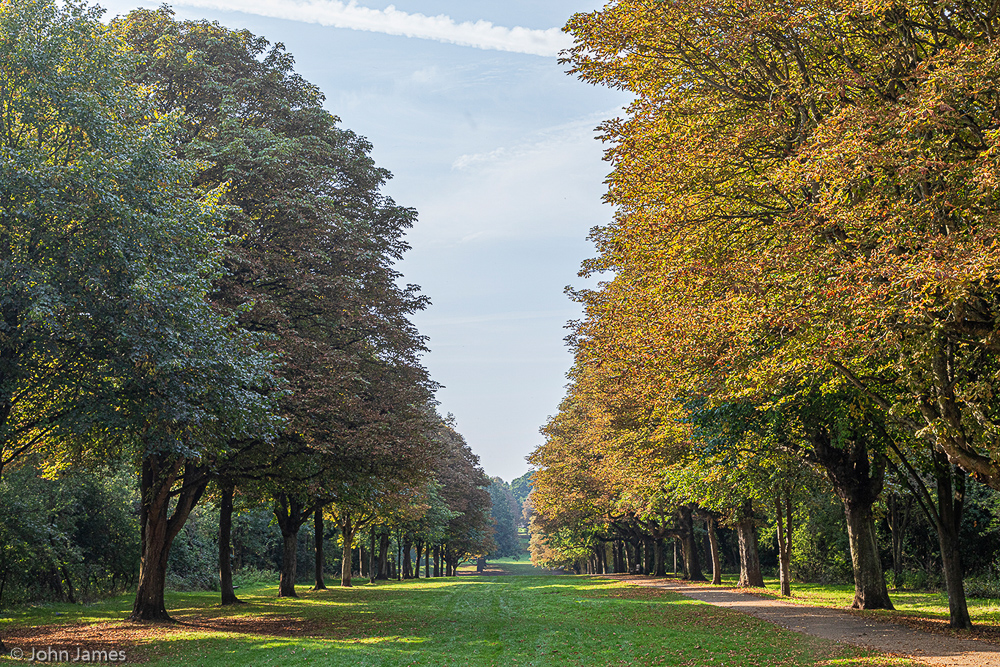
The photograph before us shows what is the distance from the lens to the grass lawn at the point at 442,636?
46.1 feet

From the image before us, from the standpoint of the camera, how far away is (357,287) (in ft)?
73.0

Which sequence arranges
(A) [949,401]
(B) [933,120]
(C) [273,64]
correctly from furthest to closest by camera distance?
(C) [273,64] → (A) [949,401] → (B) [933,120]

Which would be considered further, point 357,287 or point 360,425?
point 357,287

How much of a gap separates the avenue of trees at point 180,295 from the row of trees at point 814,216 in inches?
342

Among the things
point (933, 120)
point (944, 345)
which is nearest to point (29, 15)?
point (933, 120)

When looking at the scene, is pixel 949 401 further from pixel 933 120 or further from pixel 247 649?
pixel 247 649

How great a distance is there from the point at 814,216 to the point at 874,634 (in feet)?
33.5

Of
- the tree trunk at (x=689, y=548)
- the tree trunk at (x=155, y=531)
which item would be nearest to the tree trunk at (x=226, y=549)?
the tree trunk at (x=155, y=531)

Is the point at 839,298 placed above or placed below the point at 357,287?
below

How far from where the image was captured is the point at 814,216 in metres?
11.0

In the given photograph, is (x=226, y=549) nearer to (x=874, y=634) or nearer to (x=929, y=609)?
(x=874, y=634)

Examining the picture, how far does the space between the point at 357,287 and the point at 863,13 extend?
52.3ft

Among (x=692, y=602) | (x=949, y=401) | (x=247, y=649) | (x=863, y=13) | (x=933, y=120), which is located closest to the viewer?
(x=933, y=120)

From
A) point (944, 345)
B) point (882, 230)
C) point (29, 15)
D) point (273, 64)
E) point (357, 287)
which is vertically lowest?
point (944, 345)
